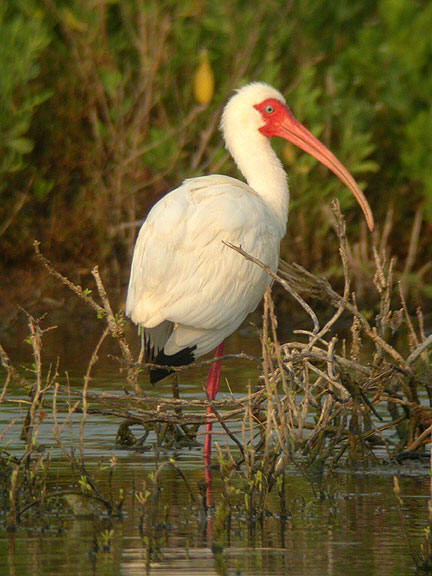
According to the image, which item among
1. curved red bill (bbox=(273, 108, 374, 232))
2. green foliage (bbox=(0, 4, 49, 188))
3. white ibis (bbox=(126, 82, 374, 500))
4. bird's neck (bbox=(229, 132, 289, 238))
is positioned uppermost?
green foliage (bbox=(0, 4, 49, 188))

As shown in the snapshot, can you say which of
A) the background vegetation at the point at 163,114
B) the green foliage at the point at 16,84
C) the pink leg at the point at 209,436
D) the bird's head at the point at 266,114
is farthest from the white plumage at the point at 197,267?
the background vegetation at the point at 163,114

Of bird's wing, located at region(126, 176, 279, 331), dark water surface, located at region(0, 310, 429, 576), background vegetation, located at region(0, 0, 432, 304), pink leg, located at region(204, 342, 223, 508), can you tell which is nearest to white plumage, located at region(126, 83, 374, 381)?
bird's wing, located at region(126, 176, 279, 331)

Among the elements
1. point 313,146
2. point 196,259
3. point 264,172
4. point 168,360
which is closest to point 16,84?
point 313,146

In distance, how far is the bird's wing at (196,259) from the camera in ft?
24.7

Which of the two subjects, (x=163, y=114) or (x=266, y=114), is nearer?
(x=266, y=114)

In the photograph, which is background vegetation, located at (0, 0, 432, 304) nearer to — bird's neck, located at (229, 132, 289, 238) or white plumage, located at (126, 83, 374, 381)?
bird's neck, located at (229, 132, 289, 238)

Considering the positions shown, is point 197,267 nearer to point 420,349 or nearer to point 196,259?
point 196,259

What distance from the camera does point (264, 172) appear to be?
8.60 meters

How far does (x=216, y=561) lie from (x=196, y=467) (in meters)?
2.19

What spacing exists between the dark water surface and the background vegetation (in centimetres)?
691

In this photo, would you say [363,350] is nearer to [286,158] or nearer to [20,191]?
[286,158]

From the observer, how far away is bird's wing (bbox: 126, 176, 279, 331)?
7.54m

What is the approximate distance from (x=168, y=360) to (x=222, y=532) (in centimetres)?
233

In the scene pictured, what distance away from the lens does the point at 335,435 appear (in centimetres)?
693
